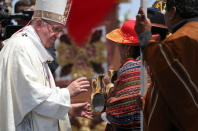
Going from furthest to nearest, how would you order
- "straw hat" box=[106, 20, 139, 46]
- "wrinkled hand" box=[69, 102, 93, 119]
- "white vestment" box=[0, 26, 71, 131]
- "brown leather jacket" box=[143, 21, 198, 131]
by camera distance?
"straw hat" box=[106, 20, 139, 46] < "wrinkled hand" box=[69, 102, 93, 119] < "white vestment" box=[0, 26, 71, 131] < "brown leather jacket" box=[143, 21, 198, 131]

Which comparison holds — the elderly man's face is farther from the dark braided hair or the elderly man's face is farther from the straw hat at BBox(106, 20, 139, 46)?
the dark braided hair

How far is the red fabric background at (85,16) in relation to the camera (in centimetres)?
246

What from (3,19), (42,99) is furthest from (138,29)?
(3,19)

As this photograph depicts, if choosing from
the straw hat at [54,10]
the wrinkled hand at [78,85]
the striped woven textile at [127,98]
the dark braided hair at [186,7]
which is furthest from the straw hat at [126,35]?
the dark braided hair at [186,7]

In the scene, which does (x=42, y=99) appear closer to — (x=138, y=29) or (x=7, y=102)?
(x=7, y=102)

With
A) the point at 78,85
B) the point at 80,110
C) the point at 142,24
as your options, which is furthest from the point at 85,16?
the point at 80,110

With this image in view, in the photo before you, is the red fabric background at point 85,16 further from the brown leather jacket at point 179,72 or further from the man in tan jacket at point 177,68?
the brown leather jacket at point 179,72

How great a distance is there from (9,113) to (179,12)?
5.03ft

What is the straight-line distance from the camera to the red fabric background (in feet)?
8.09

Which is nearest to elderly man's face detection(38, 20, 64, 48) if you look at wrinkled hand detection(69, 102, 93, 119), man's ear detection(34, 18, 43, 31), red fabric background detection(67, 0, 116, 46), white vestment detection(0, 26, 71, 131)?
man's ear detection(34, 18, 43, 31)

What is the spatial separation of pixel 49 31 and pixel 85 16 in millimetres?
732

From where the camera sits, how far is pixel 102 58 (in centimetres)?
279

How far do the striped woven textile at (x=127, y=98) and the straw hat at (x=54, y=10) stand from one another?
0.72 meters

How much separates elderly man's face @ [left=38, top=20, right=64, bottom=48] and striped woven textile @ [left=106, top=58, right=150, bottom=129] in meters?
0.67
